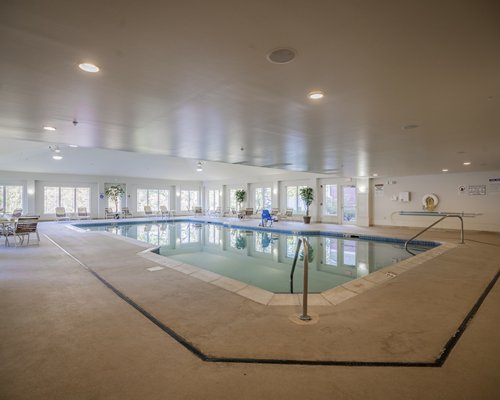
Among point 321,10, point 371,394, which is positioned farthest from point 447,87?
point 371,394

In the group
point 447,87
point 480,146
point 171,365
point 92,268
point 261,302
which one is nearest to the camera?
point 171,365

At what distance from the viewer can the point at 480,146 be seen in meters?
5.67

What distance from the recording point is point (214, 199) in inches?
792

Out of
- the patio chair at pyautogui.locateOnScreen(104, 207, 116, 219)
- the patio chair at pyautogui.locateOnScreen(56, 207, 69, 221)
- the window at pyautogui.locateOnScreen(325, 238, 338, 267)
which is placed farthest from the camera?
the patio chair at pyautogui.locateOnScreen(104, 207, 116, 219)

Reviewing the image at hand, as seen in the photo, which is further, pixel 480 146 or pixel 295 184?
pixel 295 184

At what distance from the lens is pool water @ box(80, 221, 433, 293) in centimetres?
527

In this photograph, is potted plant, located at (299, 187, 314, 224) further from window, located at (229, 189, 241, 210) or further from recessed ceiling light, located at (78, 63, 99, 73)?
recessed ceiling light, located at (78, 63, 99, 73)

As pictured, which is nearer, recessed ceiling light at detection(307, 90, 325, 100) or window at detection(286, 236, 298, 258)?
recessed ceiling light at detection(307, 90, 325, 100)

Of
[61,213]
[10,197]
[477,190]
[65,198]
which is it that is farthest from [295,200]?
[10,197]

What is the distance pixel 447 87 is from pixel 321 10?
1.93m

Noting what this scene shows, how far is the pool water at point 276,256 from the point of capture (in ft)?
17.3

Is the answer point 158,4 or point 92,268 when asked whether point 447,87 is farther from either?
point 92,268

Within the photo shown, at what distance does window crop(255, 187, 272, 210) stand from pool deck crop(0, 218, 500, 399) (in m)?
12.6

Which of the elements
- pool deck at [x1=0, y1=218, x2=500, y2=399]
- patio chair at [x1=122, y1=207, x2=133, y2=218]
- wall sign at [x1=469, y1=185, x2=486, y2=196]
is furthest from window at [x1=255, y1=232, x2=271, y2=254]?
patio chair at [x1=122, y1=207, x2=133, y2=218]
